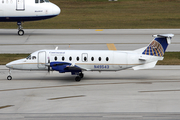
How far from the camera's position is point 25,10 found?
47375 mm

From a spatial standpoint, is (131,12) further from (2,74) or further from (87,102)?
(87,102)

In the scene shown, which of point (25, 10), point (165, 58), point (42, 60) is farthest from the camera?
point (25, 10)

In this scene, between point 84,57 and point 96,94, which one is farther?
point 84,57

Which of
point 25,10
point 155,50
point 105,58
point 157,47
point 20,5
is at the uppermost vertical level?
point 20,5

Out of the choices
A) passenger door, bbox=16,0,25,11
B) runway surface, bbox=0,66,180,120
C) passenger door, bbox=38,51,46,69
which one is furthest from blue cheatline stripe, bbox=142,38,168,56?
passenger door, bbox=16,0,25,11

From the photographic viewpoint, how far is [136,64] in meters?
26.1

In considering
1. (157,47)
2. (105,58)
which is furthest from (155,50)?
(105,58)

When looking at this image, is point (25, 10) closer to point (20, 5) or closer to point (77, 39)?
point (20, 5)

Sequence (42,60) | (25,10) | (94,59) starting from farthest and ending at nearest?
1. (25,10)
2. (42,60)
3. (94,59)

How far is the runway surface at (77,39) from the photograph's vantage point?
40.7 m

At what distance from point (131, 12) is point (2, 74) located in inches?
2109

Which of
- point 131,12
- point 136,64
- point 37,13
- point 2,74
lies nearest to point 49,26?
point 37,13

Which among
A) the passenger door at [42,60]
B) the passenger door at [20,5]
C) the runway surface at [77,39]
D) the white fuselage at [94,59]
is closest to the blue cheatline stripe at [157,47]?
the white fuselage at [94,59]

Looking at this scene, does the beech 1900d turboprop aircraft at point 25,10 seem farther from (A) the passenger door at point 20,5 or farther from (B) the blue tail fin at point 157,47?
(B) the blue tail fin at point 157,47
